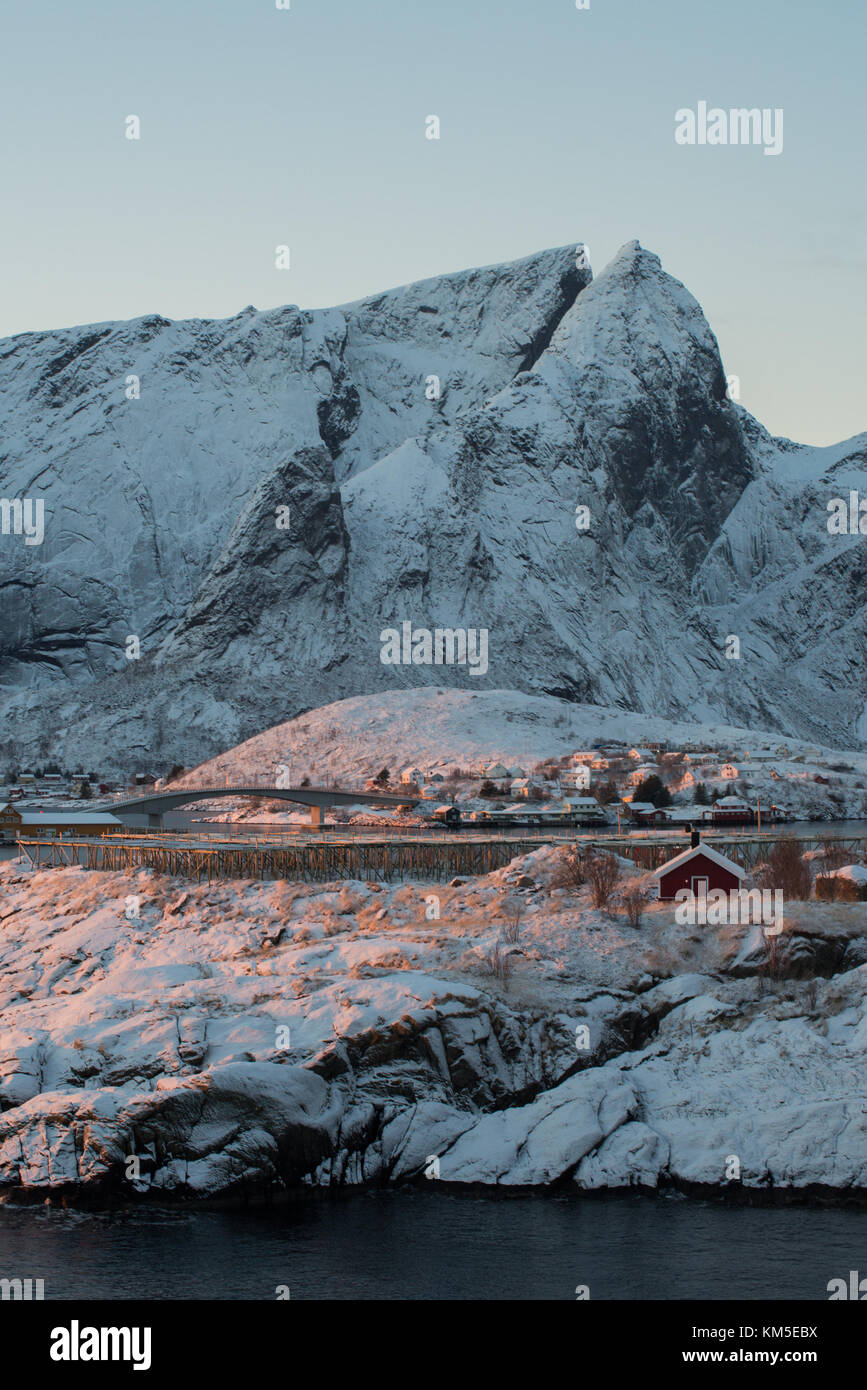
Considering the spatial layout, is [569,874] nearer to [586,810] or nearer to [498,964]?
[498,964]

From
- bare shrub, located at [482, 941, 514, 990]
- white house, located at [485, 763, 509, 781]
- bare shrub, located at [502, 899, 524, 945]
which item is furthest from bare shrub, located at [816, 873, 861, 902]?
white house, located at [485, 763, 509, 781]

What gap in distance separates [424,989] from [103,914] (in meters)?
24.0

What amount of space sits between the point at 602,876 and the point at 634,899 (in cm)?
466

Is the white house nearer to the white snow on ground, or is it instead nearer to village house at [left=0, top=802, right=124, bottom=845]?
village house at [left=0, top=802, right=124, bottom=845]

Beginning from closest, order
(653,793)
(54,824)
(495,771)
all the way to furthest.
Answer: (54,824) < (653,793) < (495,771)

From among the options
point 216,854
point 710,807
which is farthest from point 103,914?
point 710,807

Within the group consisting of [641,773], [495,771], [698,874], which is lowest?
[698,874]

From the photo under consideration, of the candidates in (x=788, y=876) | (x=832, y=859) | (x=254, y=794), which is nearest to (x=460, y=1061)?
(x=788, y=876)

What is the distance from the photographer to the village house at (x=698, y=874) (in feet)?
199

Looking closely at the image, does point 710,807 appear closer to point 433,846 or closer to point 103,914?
point 433,846

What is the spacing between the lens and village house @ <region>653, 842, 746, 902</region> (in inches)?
2387

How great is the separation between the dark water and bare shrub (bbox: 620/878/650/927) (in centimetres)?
1706

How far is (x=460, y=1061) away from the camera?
44469 millimetres

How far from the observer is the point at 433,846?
74438 millimetres
